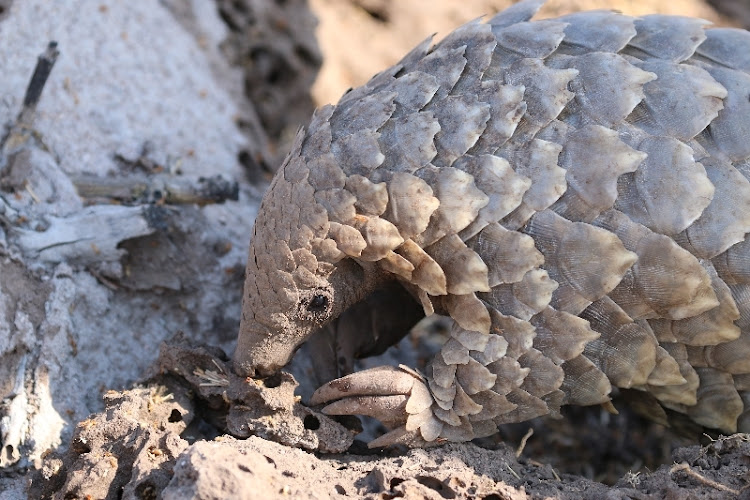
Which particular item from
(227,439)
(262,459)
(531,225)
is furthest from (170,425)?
(531,225)

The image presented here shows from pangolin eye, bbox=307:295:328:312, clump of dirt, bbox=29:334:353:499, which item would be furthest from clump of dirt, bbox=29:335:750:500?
pangolin eye, bbox=307:295:328:312

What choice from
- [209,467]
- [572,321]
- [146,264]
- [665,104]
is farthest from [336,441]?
[665,104]

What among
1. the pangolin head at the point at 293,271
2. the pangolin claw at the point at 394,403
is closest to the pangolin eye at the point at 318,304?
the pangolin head at the point at 293,271

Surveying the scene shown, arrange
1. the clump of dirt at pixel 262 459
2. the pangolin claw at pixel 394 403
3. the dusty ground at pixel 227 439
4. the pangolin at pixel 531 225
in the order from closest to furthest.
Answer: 1. the clump of dirt at pixel 262 459
2. the dusty ground at pixel 227 439
3. the pangolin at pixel 531 225
4. the pangolin claw at pixel 394 403

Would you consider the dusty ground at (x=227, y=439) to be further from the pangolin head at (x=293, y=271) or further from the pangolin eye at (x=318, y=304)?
the pangolin eye at (x=318, y=304)

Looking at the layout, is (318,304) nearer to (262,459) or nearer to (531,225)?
(262,459)

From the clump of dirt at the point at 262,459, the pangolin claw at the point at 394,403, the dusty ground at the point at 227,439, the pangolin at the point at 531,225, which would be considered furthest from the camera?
the pangolin claw at the point at 394,403

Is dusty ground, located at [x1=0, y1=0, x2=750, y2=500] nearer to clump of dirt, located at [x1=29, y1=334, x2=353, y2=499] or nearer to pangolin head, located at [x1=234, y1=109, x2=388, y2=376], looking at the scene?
clump of dirt, located at [x1=29, y1=334, x2=353, y2=499]

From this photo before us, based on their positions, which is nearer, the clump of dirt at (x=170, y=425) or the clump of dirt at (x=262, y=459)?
Result: the clump of dirt at (x=262, y=459)
